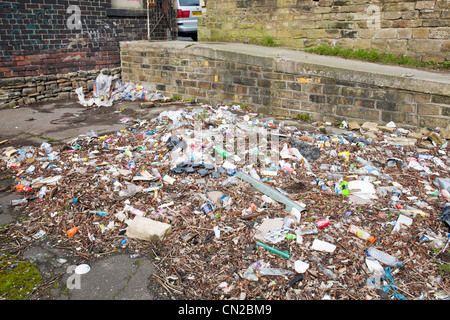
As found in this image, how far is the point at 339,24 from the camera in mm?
8125

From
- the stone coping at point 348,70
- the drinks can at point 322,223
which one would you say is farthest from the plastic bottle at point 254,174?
the stone coping at point 348,70

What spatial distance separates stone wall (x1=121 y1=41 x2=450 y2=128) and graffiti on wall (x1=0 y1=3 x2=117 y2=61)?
61.5 inches

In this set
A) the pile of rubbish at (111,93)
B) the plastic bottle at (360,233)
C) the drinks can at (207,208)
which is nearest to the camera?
the plastic bottle at (360,233)

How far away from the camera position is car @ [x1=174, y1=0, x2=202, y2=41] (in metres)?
12.0

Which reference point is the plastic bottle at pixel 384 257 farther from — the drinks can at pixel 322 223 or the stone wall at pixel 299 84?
the stone wall at pixel 299 84

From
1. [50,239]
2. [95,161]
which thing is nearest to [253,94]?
[95,161]

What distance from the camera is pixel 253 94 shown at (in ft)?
24.8

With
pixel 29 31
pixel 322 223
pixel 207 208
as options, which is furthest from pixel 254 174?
pixel 29 31

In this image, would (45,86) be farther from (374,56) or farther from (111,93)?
(374,56)

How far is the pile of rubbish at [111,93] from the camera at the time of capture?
30.2 ft

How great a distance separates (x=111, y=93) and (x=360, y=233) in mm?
8331

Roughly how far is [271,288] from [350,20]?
7242mm

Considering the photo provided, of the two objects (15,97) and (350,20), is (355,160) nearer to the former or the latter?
(350,20)

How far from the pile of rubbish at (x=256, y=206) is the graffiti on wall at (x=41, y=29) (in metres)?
4.30
